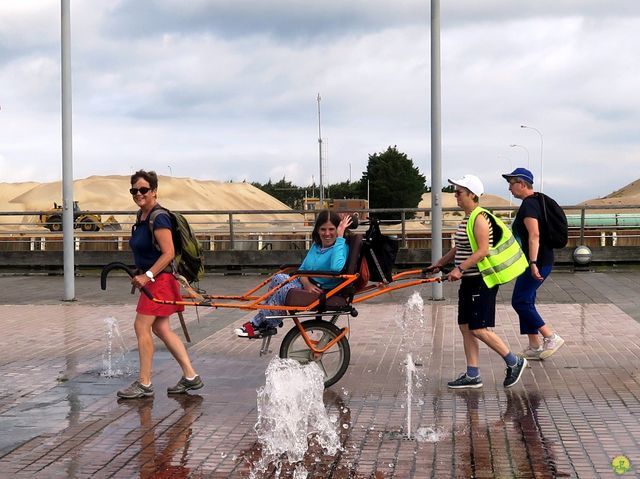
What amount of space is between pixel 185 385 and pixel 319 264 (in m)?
1.50

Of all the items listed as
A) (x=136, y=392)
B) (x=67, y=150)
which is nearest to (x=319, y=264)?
(x=136, y=392)

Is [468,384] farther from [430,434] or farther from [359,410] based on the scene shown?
[430,434]

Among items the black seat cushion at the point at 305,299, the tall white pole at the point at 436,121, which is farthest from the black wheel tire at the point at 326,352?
Result: the tall white pole at the point at 436,121

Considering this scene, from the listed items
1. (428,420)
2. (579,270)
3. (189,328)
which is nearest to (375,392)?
(428,420)

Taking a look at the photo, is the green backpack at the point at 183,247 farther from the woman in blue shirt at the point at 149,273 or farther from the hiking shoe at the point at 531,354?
the hiking shoe at the point at 531,354

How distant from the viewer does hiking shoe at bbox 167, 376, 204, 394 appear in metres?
8.72

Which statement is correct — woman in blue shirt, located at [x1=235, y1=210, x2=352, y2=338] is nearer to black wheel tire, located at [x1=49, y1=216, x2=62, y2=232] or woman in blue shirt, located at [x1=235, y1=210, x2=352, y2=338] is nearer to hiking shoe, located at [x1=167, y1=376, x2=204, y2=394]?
hiking shoe, located at [x1=167, y1=376, x2=204, y2=394]

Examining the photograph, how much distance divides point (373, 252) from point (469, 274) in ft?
2.67

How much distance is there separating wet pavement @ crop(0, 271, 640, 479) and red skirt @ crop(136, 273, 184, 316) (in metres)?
0.72

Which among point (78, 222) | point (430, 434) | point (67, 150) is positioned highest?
point (67, 150)

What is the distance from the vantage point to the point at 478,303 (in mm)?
8773

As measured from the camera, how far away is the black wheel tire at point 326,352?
8.89 meters

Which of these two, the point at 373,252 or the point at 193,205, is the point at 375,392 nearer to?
the point at 373,252

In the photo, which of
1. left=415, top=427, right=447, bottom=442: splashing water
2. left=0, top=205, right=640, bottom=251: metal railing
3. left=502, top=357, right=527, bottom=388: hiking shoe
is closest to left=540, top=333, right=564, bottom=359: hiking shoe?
left=502, top=357, right=527, bottom=388: hiking shoe
